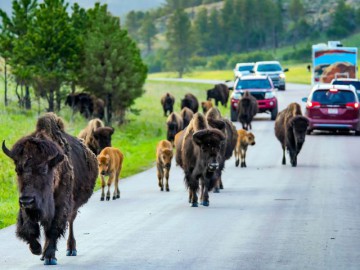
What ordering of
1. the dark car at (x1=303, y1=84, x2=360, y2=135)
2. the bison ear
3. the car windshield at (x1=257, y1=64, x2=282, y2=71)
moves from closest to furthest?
the bison ear, the dark car at (x1=303, y1=84, x2=360, y2=135), the car windshield at (x1=257, y1=64, x2=282, y2=71)

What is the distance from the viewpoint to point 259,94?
161 ft

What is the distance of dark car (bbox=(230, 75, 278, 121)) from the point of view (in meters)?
48.7

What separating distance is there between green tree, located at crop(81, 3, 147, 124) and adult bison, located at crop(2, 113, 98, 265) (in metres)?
30.8

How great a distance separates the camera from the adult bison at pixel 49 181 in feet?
40.2

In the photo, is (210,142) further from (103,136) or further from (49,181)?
(49,181)

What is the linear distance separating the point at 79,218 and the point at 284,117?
13.1 m

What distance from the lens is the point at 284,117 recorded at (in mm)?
30609

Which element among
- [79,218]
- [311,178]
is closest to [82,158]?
[79,218]

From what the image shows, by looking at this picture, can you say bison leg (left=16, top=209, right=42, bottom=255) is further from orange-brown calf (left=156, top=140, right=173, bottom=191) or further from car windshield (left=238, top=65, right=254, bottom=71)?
car windshield (left=238, top=65, right=254, bottom=71)

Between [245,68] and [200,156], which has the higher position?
[200,156]

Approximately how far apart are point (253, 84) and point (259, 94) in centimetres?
104

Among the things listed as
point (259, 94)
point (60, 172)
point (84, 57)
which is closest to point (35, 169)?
point (60, 172)

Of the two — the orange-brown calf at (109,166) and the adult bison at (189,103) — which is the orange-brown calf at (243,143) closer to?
the orange-brown calf at (109,166)

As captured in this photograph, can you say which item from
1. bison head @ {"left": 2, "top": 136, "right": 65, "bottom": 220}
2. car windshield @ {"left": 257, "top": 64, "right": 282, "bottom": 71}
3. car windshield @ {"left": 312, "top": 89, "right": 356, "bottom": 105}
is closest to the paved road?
bison head @ {"left": 2, "top": 136, "right": 65, "bottom": 220}
